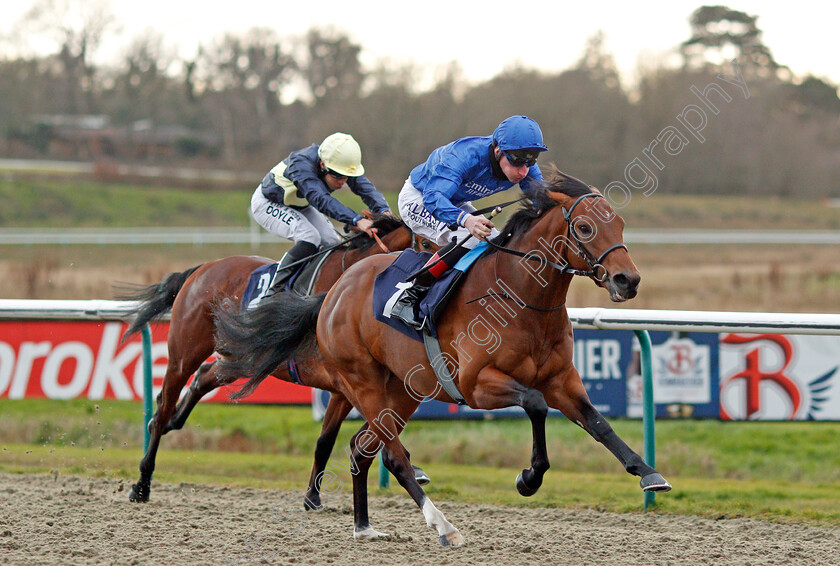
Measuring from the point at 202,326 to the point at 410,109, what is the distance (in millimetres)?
19641

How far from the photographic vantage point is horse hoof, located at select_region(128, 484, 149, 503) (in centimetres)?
521

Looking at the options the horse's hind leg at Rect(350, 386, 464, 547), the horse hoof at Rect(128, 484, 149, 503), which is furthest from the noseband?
the horse hoof at Rect(128, 484, 149, 503)

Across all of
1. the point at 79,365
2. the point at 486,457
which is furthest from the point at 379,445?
the point at 79,365

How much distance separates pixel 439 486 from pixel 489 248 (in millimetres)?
2195

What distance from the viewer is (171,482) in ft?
19.3

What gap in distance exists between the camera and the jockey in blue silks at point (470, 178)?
3.95 meters

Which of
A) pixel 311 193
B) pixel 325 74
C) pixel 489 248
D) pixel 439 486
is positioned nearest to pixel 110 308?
pixel 311 193

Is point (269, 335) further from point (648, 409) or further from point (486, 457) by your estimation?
point (486, 457)

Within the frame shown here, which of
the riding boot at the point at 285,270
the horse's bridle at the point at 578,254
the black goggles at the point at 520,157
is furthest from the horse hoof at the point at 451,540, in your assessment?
the riding boot at the point at 285,270

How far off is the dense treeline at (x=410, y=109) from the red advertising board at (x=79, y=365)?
6.30 meters

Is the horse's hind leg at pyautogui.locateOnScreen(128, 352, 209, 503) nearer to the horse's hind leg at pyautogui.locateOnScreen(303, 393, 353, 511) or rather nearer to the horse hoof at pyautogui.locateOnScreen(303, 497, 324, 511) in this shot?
the horse's hind leg at pyautogui.locateOnScreen(303, 393, 353, 511)

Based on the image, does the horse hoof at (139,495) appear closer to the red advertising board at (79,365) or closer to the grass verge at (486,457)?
the grass verge at (486,457)

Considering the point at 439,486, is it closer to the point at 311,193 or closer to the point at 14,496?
the point at 311,193

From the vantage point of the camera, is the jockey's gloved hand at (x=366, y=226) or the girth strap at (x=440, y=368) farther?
the jockey's gloved hand at (x=366, y=226)
